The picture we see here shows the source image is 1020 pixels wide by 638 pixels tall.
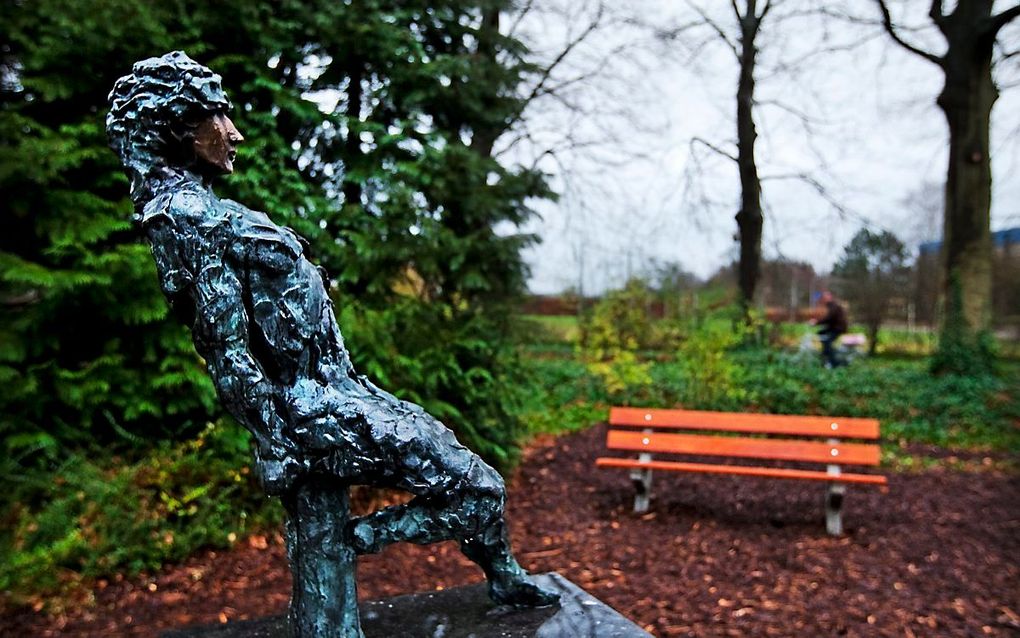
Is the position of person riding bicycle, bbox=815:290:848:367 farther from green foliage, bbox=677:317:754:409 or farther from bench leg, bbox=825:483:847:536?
bench leg, bbox=825:483:847:536

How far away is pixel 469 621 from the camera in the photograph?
8.95ft

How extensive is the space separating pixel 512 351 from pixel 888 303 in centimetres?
1123

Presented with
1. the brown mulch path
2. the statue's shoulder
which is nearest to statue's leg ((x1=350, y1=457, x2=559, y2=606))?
the statue's shoulder

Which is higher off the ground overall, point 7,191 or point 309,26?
point 309,26

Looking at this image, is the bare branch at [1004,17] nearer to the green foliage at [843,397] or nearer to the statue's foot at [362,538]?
the green foliage at [843,397]

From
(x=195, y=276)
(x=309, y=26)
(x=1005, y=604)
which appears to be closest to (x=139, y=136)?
(x=195, y=276)

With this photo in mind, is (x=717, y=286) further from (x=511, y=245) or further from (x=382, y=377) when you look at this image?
(x=382, y=377)

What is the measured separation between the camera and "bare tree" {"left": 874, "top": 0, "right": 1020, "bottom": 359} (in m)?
11.1

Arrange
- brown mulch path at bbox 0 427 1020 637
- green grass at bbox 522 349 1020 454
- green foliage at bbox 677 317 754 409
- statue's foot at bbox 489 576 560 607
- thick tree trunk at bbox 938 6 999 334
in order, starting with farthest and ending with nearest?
thick tree trunk at bbox 938 6 999 334 → green foliage at bbox 677 317 754 409 → green grass at bbox 522 349 1020 454 → brown mulch path at bbox 0 427 1020 637 → statue's foot at bbox 489 576 560 607

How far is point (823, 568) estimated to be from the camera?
16.3 ft

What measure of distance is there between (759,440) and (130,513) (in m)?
Answer: 4.81

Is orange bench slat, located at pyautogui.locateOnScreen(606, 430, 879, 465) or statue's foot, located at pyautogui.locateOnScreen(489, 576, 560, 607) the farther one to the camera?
orange bench slat, located at pyautogui.locateOnScreen(606, 430, 879, 465)

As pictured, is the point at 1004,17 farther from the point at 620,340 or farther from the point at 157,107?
the point at 157,107

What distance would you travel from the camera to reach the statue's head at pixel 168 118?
2.24 metres
